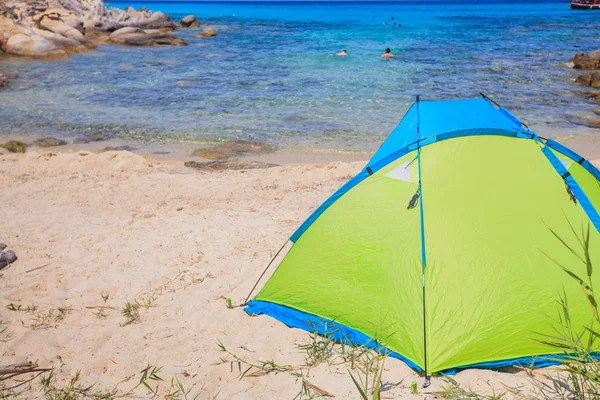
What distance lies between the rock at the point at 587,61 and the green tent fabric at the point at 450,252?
1812cm

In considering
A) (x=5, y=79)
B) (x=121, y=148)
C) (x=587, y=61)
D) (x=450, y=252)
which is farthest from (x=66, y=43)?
(x=450, y=252)

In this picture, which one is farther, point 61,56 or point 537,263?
point 61,56

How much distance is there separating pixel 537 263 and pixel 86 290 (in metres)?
4.08

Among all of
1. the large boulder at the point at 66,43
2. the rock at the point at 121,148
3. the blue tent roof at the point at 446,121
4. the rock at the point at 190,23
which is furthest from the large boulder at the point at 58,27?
the blue tent roof at the point at 446,121

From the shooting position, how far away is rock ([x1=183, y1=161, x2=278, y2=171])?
927cm

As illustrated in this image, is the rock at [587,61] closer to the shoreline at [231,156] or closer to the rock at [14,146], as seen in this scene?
the shoreline at [231,156]

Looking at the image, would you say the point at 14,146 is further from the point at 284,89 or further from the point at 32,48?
the point at 32,48

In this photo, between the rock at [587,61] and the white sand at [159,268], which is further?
the rock at [587,61]

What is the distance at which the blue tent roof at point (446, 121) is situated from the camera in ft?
13.9

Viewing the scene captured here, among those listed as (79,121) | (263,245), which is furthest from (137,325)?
(79,121)

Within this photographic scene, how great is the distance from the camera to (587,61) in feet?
63.7

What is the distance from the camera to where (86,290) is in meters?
4.85

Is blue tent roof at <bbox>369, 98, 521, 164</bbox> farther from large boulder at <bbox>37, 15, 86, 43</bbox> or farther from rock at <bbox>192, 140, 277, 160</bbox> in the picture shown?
large boulder at <bbox>37, 15, 86, 43</bbox>

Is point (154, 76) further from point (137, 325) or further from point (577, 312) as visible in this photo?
point (577, 312)
